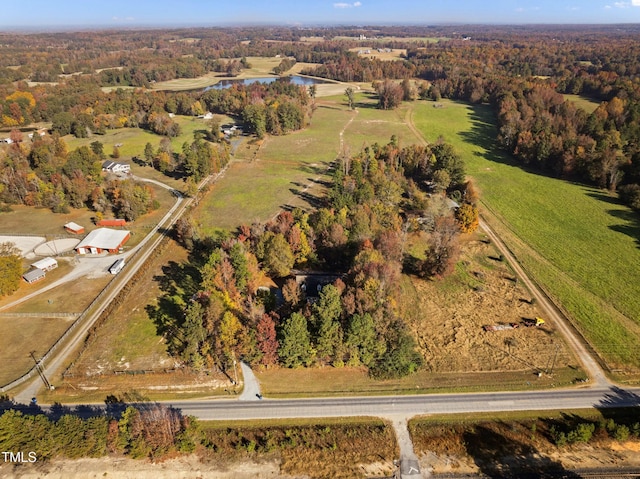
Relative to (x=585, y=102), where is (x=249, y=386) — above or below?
below

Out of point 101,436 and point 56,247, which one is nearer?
point 101,436

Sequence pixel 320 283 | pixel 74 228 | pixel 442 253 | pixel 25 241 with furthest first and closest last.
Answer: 1. pixel 74 228
2. pixel 25 241
3. pixel 442 253
4. pixel 320 283

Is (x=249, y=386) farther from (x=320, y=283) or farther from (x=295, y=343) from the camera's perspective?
(x=320, y=283)

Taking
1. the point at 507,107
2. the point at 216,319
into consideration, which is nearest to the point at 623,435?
the point at 216,319

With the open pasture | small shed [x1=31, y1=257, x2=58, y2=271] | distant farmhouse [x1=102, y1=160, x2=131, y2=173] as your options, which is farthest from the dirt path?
distant farmhouse [x1=102, y1=160, x2=131, y2=173]

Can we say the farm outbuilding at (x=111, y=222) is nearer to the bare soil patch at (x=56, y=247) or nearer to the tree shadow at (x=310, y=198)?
the bare soil patch at (x=56, y=247)

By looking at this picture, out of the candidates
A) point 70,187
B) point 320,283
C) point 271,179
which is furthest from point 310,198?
point 70,187

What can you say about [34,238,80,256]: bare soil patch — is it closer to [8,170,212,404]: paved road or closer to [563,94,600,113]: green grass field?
[8,170,212,404]: paved road
